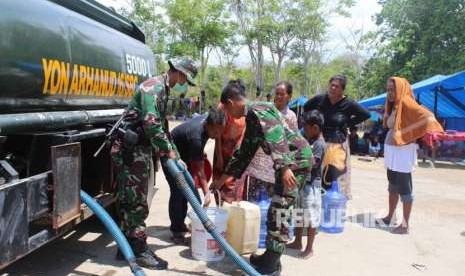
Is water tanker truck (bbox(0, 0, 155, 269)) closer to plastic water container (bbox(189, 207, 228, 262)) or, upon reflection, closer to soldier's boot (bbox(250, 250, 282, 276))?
plastic water container (bbox(189, 207, 228, 262))

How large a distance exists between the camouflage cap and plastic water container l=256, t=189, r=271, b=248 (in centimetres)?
146

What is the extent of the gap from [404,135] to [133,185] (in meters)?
3.21

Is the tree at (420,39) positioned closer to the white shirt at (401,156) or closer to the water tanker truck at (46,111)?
the white shirt at (401,156)

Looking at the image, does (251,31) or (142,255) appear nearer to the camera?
(142,255)

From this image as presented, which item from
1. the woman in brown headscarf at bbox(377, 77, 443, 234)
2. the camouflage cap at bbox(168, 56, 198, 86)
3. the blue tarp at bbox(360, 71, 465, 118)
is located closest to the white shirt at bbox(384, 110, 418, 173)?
the woman in brown headscarf at bbox(377, 77, 443, 234)

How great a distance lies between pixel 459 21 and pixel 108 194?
20.2 meters

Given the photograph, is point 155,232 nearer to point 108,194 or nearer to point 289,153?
point 108,194

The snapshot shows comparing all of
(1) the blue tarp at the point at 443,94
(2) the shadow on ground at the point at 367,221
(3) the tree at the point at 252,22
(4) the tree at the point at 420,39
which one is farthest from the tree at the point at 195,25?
(2) the shadow on ground at the point at 367,221

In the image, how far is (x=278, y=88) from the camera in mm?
5105

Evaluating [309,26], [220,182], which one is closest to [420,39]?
[309,26]

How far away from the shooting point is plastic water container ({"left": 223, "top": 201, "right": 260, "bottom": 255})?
4.33 m

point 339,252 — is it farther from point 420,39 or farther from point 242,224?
point 420,39

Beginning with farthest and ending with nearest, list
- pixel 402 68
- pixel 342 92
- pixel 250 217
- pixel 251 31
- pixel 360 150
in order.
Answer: pixel 251 31
pixel 402 68
pixel 360 150
pixel 342 92
pixel 250 217

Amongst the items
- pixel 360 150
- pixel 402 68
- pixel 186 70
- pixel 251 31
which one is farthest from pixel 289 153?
pixel 251 31
